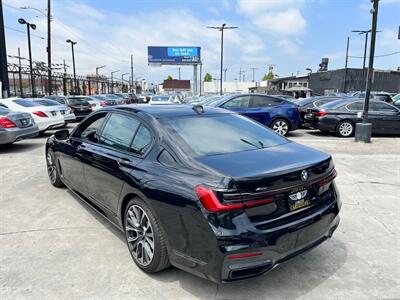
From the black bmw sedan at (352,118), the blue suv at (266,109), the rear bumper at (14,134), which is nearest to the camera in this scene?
the rear bumper at (14,134)

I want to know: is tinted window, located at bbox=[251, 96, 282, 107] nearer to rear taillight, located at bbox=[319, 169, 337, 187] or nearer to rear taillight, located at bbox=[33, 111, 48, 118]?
rear taillight, located at bbox=[33, 111, 48, 118]

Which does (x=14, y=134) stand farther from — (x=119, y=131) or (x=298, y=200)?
(x=298, y=200)

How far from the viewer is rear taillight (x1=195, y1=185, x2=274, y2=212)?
8.11 ft

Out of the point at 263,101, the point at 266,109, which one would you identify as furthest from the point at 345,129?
the point at 263,101

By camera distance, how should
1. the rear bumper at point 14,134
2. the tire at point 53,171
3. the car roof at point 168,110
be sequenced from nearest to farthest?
the car roof at point 168,110 → the tire at point 53,171 → the rear bumper at point 14,134

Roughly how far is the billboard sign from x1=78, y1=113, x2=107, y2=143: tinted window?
182ft

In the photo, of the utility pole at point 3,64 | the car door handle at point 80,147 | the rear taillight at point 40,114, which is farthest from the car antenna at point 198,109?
the utility pole at point 3,64


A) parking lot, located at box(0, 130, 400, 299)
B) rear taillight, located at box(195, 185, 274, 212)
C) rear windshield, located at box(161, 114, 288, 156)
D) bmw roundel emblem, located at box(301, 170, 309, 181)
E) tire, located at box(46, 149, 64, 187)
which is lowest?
parking lot, located at box(0, 130, 400, 299)

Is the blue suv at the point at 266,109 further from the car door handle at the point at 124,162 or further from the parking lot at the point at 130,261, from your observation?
the car door handle at the point at 124,162

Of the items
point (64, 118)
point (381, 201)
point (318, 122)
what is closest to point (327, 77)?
point (318, 122)

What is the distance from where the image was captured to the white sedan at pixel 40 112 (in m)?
11.7

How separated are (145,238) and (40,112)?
1018 centimetres

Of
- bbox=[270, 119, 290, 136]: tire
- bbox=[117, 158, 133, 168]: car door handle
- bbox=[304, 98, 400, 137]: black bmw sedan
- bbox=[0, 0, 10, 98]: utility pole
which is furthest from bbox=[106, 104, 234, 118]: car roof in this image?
bbox=[0, 0, 10, 98]: utility pole

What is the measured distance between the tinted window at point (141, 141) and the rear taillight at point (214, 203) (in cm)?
99
